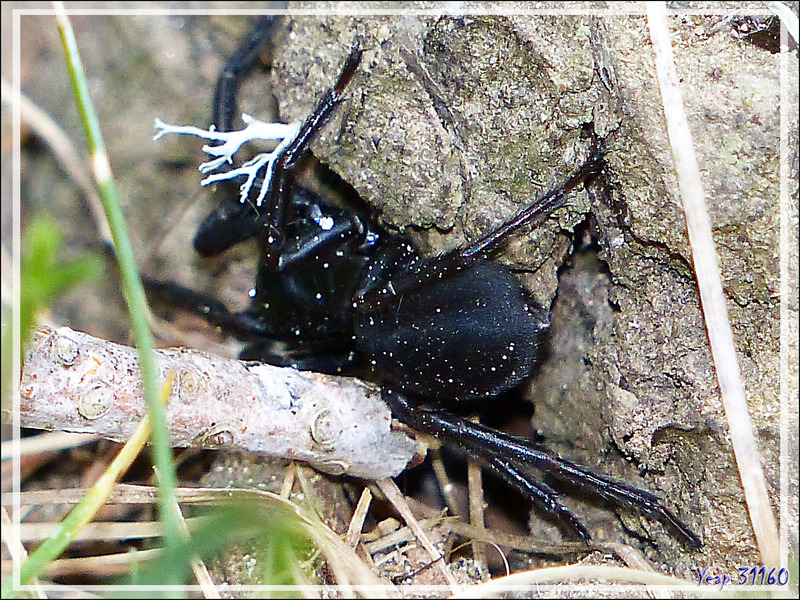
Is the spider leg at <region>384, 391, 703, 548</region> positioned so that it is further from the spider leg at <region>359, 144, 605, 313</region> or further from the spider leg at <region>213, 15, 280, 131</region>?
the spider leg at <region>213, 15, 280, 131</region>

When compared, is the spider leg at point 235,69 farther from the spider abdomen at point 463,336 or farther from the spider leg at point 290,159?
the spider abdomen at point 463,336

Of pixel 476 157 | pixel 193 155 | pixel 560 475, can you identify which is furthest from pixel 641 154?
pixel 193 155

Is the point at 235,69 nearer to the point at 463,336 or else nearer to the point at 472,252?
the point at 472,252

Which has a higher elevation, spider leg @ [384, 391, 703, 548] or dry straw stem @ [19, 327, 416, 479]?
dry straw stem @ [19, 327, 416, 479]

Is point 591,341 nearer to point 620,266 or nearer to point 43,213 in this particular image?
point 620,266

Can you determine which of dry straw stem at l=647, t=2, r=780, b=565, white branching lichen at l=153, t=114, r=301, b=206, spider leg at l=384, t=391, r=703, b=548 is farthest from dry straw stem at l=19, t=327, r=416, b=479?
dry straw stem at l=647, t=2, r=780, b=565

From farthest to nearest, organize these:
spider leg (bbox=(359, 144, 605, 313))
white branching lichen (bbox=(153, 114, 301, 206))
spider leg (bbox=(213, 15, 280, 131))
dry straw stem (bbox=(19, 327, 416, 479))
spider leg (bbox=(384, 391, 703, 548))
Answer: spider leg (bbox=(213, 15, 280, 131))
white branching lichen (bbox=(153, 114, 301, 206))
spider leg (bbox=(384, 391, 703, 548))
spider leg (bbox=(359, 144, 605, 313))
dry straw stem (bbox=(19, 327, 416, 479))

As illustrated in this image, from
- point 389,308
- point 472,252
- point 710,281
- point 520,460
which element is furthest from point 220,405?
point 710,281
